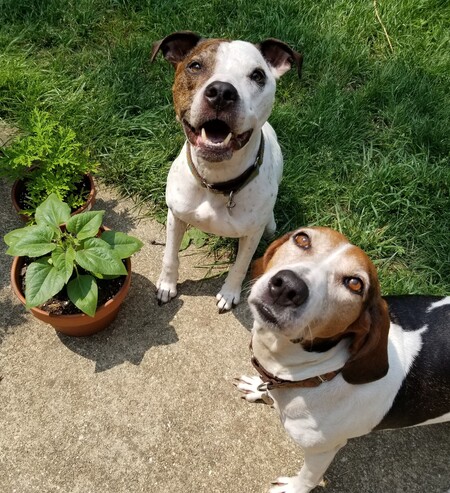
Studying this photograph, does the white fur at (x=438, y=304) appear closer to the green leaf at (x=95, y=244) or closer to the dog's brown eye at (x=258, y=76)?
the dog's brown eye at (x=258, y=76)

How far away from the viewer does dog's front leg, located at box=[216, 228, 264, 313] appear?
3729 mm

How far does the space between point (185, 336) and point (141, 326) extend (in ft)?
1.13

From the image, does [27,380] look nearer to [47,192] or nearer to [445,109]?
[47,192]

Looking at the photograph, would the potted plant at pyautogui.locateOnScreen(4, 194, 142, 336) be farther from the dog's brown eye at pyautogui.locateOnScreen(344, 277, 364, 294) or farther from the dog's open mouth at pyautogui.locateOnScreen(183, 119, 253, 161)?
the dog's brown eye at pyautogui.locateOnScreen(344, 277, 364, 294)

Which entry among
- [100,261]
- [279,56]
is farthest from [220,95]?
[100,261]

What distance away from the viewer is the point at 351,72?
536 centimetres

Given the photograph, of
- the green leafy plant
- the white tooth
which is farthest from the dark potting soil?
the white tooth

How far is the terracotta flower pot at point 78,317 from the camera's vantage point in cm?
348

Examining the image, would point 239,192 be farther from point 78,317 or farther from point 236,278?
point 78,317

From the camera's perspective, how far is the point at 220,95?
279cm

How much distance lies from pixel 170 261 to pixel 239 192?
907 mm

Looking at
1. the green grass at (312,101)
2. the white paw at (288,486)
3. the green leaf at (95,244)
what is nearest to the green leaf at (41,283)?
the green leaf at (95,244)

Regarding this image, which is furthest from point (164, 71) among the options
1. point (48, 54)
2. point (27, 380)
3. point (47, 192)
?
point (27, 380)

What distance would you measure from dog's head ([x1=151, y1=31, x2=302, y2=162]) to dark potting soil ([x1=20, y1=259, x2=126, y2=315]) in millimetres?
1287
